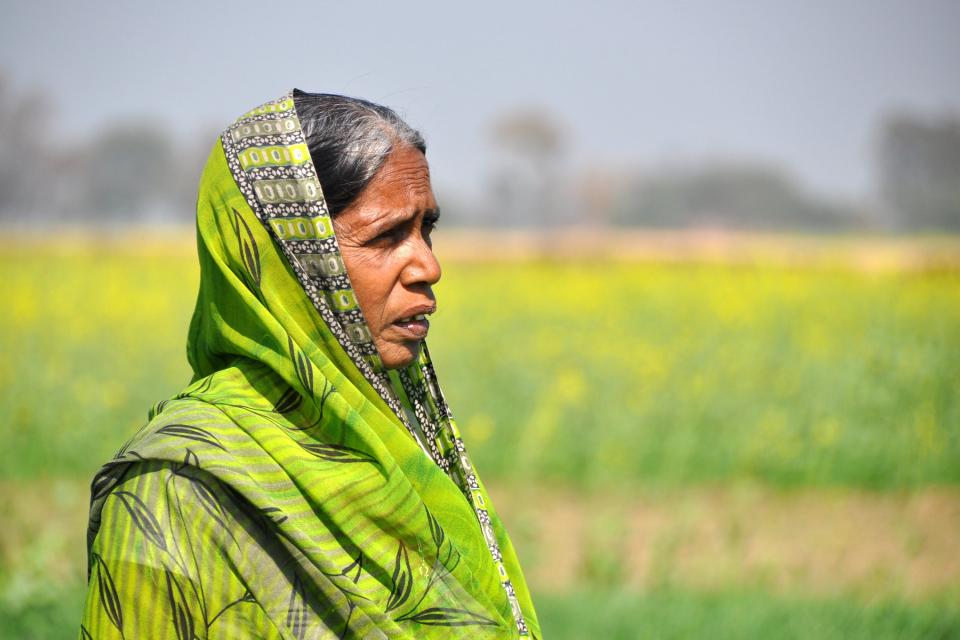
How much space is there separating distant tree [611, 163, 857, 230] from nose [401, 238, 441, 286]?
48672 mm

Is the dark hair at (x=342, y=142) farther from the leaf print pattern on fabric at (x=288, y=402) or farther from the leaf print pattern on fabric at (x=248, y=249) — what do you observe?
the leaf print pattern on fabric at (x=288, y=402)

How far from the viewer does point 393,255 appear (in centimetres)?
179

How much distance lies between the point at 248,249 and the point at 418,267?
1.01 ft

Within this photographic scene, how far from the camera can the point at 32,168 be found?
5312 cm

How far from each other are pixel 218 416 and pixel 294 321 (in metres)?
0.20

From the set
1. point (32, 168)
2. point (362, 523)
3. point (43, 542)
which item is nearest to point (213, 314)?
point (362, 523)

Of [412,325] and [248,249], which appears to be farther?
[412,325]

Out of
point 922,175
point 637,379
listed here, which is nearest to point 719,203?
point 922,175

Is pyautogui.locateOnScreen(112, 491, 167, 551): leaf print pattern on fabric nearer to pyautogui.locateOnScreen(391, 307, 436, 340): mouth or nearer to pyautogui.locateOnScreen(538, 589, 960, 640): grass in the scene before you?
pyautogui.locateOnScreen(391, 307, 436, 340): mouth

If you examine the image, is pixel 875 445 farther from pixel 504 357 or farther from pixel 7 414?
pixel 7 414

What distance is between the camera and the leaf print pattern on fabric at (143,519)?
1.44 m

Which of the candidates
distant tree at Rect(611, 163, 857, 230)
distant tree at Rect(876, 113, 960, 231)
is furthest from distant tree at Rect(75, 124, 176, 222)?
distant tree at Rect(876, 113, 960, 231)

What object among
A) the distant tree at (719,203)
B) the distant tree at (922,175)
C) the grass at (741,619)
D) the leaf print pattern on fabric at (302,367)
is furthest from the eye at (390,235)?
the distant tree at (719,203)

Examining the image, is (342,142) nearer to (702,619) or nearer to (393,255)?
(393,255)
